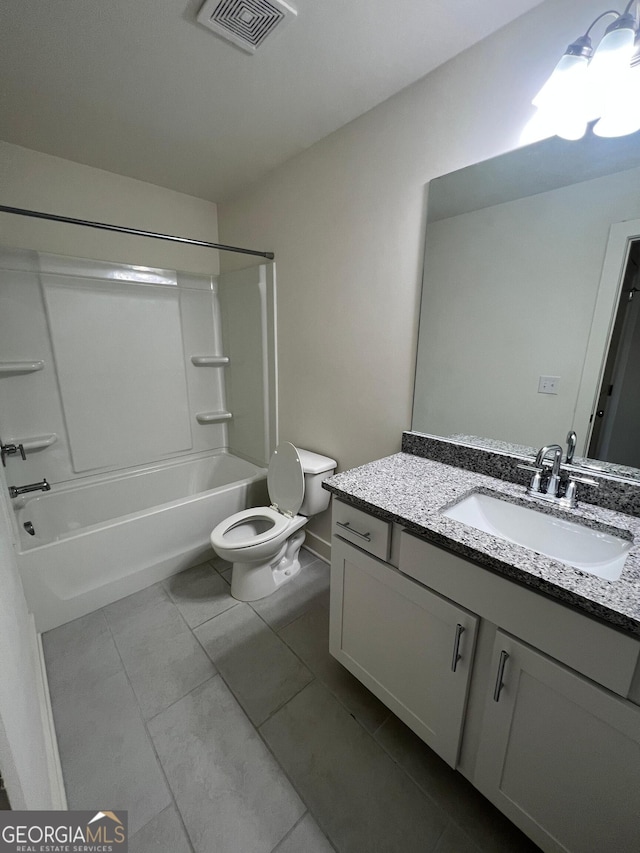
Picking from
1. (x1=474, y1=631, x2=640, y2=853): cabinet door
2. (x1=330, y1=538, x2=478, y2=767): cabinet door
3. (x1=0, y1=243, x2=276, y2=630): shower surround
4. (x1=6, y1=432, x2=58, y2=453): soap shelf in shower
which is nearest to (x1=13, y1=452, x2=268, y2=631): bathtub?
(x1=0, y1=243, x2=276, y2=630): shower surround

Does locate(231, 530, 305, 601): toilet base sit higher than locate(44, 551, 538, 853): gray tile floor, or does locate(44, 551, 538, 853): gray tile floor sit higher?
locate(231, 530, 305, 601): toilet base

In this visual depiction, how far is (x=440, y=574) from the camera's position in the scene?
93 centimetres

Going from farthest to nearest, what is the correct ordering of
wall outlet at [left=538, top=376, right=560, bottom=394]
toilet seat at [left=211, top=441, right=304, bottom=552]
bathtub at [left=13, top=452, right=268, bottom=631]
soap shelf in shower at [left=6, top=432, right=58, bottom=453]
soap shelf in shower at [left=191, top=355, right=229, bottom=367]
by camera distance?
soap shelf in shower at [left=191, top=355, right=229, bottom=367], soap shelf in shower at [left=6, top=432, right=58, bottom=453], toilet seat at [left=211, top=441, right=304, bottom=552], bathtub at [left=13, top=452, right=268, bottom=631], wall outlet at [left=538, top=376, right=560, bottom=394]

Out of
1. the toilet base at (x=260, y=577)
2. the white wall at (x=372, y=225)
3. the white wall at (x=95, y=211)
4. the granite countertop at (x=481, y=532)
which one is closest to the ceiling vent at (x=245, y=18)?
the white wall at (x=372, y=225)

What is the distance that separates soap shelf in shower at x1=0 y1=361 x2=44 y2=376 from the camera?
1873 millimetres

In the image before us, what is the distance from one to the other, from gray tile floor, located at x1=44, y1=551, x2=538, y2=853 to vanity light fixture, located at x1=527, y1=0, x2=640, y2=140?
2077 millimetres

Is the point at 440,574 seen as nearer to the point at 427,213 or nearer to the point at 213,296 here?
the point at 427,213

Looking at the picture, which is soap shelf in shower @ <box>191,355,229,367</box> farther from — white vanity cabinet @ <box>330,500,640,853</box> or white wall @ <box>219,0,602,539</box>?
white vanity cabinet @ <box>330,500,640,853</box>

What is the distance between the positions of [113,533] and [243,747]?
116 centimetres

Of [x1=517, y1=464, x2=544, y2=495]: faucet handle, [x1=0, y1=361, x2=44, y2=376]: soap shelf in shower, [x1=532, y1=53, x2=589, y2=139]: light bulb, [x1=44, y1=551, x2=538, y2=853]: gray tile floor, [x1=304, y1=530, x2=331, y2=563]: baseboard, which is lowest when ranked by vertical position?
[x1=44, y1=551, x2=538, y2=853]: gray tile floor

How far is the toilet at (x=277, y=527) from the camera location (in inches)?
69.1

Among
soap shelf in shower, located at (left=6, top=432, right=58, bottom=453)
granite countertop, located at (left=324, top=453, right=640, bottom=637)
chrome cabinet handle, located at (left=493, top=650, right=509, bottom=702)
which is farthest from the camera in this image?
soap shelf in shower, located at (left=6, top=432, right=58, bottom=453)

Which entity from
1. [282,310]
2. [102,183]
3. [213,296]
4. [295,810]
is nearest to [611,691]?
[295,810]

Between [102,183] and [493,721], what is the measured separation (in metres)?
3.15
